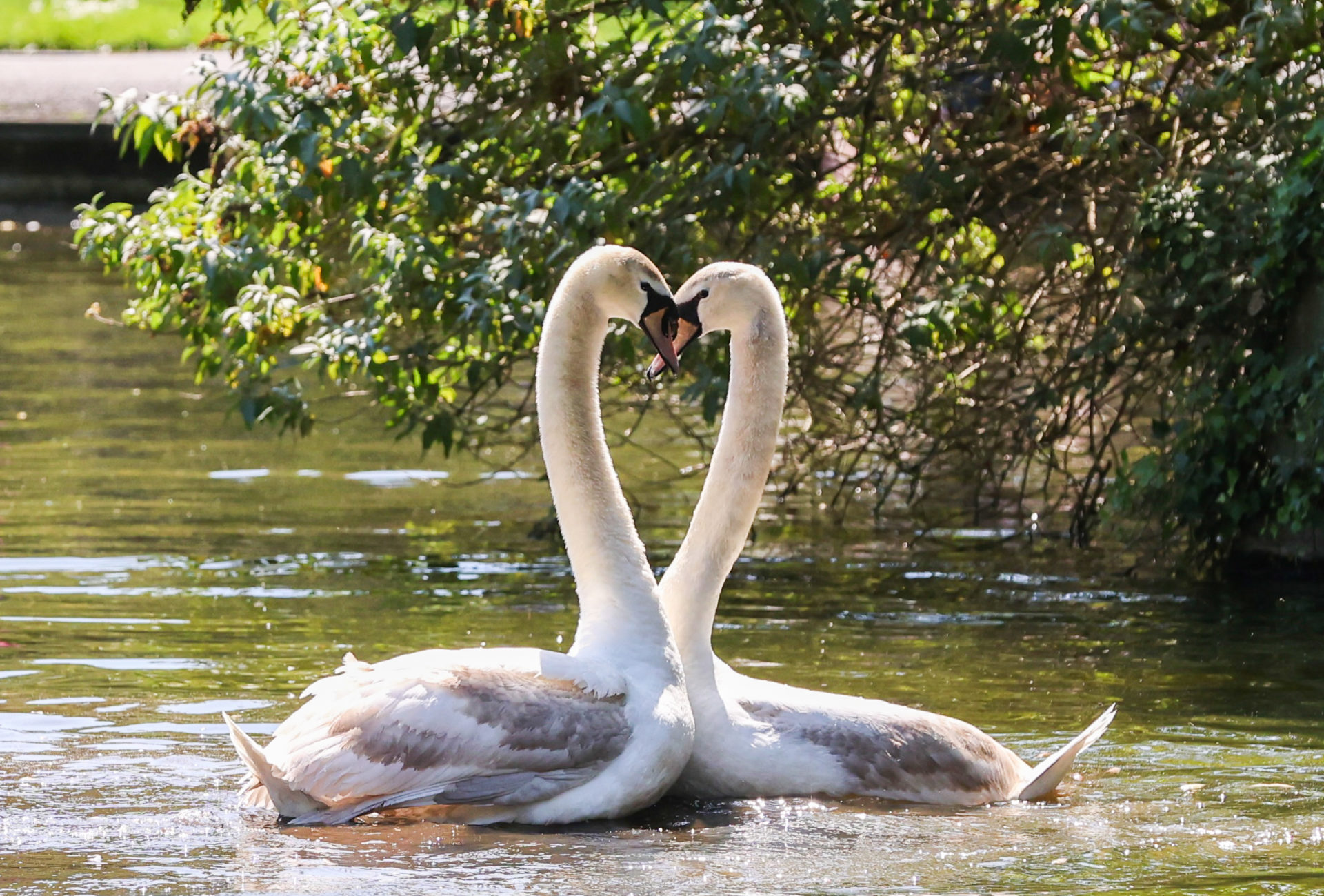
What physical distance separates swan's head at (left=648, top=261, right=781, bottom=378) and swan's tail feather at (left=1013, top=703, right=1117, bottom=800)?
5.42 feet

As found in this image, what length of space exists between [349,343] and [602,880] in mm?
4681

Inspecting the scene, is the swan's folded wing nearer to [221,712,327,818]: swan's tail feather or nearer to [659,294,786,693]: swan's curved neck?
[221,712,327,818]: swan's tail feather

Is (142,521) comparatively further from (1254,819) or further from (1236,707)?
(1254,819)

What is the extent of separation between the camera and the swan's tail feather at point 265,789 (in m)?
5.72

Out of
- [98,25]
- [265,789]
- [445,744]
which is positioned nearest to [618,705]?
[445,744]

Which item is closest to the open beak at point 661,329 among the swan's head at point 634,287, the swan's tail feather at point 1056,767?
Answer: the swan's head at point 634,287

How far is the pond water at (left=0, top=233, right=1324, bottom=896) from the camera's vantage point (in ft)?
18.2

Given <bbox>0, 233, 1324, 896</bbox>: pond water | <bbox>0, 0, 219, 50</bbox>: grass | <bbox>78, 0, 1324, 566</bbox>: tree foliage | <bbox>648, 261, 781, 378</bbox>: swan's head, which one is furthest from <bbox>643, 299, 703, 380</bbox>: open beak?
<bbox>0, 0, 219, 50</bbox>: grass

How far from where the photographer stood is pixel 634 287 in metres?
6.57

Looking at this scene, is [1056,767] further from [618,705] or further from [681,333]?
[681,333]

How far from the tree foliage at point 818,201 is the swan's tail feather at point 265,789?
356 centimetres

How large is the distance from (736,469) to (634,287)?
766mm

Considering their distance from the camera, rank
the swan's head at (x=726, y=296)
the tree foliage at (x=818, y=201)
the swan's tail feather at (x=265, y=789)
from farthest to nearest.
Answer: the tree foliage at (x=818, y=201), the swan's head at (x=726, y=296), the swan's tail feather at (x=265, y=789)

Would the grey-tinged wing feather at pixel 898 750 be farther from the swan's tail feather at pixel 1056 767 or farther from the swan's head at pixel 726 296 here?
the swan's head at pixel 726 296
